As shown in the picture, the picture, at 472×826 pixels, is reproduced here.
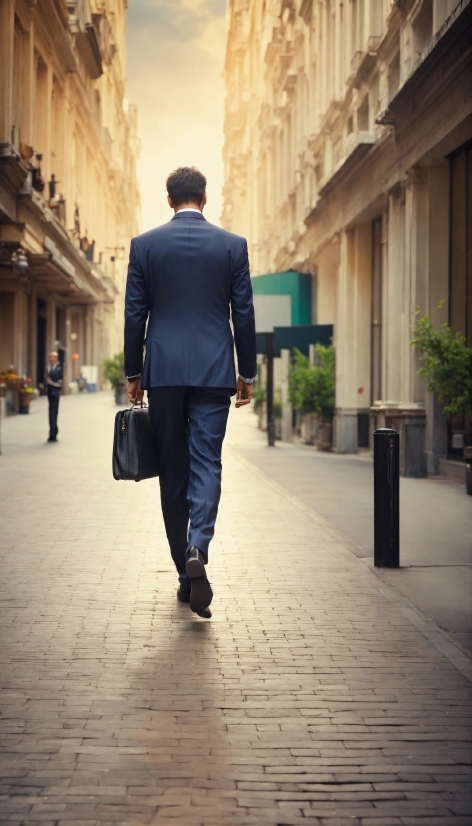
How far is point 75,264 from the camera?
50.1 m

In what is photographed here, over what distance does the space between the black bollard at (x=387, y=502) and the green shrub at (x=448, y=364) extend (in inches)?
219

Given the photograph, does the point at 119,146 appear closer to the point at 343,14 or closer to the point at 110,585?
the point at 343,14

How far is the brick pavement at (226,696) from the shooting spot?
10.6 ft

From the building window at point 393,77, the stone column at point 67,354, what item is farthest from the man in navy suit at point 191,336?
the stone column at point 67,354

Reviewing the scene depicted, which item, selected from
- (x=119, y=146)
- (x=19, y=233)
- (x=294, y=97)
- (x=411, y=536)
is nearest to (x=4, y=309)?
(x=19, y=233)

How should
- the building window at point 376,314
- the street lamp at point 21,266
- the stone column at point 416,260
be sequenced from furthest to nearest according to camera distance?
the street lamp at point 21,266, the building window at point 376,314, the stone column at point 416,260

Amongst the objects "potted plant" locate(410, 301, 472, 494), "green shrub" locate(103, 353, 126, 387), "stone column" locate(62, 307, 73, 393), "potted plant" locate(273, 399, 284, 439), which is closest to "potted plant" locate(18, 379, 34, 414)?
"potted plant" locate(273, 399, 284, 439)

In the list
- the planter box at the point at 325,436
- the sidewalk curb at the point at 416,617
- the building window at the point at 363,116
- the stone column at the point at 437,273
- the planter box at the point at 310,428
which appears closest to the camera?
the sidewalk curb at the point at 416,617

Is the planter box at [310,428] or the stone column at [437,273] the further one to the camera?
the planter box at [310,428]

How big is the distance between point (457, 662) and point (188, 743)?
1.64 metres

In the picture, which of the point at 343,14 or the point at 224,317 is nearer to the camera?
the point at 224,317

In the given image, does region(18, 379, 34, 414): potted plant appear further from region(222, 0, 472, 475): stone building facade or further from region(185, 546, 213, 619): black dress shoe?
region(185, 546, 213, 619): black dress shoe

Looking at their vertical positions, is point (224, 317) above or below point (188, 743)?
above

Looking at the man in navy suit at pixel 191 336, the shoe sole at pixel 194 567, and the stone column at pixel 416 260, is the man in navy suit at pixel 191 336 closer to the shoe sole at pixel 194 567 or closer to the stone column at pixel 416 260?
the shoe sole at pixel 194 567
